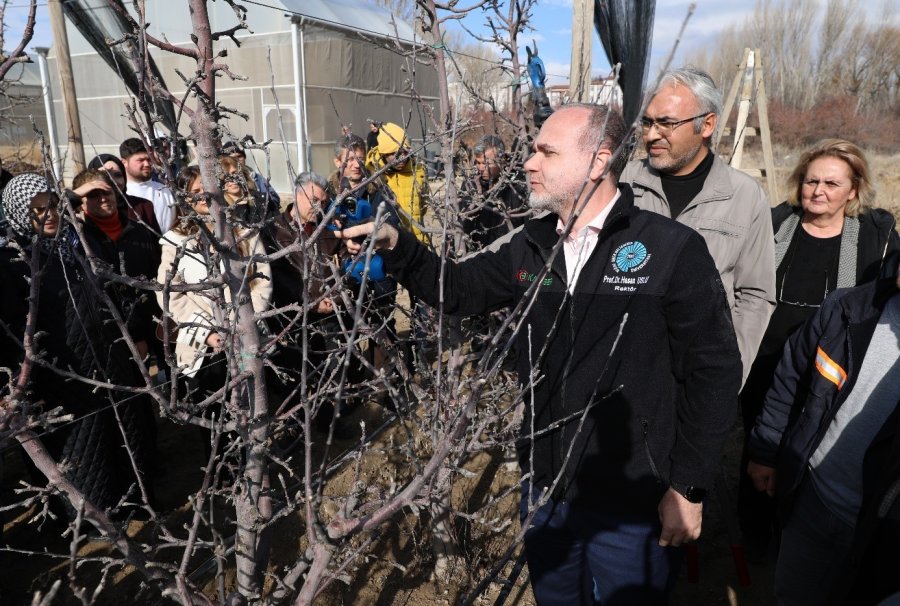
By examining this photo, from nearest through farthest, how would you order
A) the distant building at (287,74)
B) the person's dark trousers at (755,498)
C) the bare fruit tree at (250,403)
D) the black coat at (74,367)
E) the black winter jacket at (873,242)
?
1. the bare fruit tree at (250,403)
2. the black coat at (74,367)
3. the black winter jacket at (873,242)
4. the person's dark trousers at (755,498)
5. the distant building at (287,74)

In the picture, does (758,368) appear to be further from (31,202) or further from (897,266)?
(31,202)

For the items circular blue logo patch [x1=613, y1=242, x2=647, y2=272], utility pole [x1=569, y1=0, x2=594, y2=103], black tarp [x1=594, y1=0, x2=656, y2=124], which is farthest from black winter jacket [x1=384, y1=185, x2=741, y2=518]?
black tarp [x1=594, y1=0, x2=656, y2=124]

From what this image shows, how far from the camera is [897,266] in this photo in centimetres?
178

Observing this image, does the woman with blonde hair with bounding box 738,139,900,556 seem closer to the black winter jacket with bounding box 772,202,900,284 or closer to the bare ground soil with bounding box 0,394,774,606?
the black winter jacket with bounding box 772,202,900,284

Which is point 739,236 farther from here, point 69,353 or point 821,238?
point 69,353

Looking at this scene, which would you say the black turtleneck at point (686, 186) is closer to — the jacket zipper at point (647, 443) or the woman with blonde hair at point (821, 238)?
the woman with blonde hair at point (821, 238)

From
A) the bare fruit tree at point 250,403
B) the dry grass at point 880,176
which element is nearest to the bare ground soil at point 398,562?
the bare fruit tree at point 250,403

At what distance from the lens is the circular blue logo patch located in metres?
1.69

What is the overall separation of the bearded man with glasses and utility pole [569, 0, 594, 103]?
3.52 ft

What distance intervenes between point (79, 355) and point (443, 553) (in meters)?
1.91

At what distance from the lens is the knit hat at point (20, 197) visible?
7.86 ft

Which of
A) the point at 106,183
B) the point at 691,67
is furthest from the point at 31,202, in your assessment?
the point at 691,67

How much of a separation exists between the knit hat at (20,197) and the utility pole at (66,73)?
3404 mm

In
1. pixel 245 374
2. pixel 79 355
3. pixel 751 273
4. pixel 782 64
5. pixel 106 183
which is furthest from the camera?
pixel 782 64
